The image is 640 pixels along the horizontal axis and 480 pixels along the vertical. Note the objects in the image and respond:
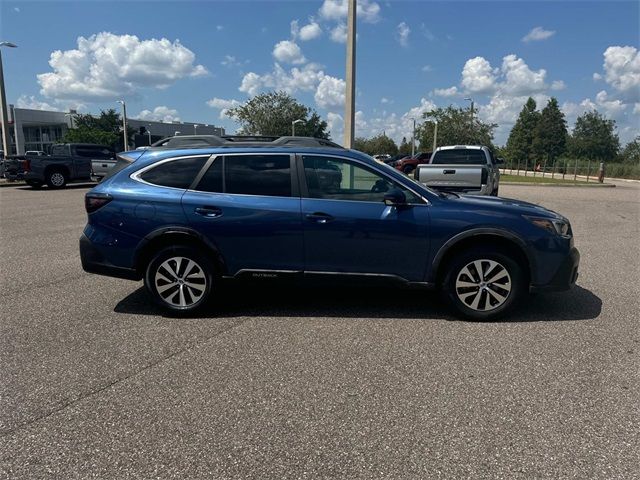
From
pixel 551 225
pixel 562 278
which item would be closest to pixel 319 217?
pixel 551 225

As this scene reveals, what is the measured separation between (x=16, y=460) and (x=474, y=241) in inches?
156

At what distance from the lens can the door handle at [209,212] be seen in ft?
15.4

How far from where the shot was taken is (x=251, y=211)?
468 cm

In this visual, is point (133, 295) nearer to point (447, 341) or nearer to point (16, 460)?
point (16, 460)

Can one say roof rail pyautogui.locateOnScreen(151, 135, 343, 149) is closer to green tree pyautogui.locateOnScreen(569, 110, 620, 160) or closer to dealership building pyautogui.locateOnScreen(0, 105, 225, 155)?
dealership building pyautogui.locateOnScreen(0, 105, 225, 155)

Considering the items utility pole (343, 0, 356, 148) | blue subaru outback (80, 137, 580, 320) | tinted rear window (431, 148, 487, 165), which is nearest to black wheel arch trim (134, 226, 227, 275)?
blue subaru outback (80, 137, 580, 320)

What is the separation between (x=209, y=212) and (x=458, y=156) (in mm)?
11356

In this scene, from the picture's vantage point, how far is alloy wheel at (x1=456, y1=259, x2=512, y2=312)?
15.2 ft

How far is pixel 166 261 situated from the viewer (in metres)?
4.77

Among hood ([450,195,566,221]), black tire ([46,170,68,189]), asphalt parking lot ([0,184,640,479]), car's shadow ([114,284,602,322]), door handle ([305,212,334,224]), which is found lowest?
asphalt parking lot ([0,184,640,479])

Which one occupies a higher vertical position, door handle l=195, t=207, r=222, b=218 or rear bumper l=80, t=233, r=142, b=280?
door handle l=195, t=207, r=222, b=218

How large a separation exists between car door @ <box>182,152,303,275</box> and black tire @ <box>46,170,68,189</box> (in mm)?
18162

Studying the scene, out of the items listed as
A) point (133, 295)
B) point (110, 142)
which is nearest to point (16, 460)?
point (133, 295)

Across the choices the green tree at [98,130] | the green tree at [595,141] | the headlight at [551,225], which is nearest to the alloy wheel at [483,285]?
the headlight at [551,225]
